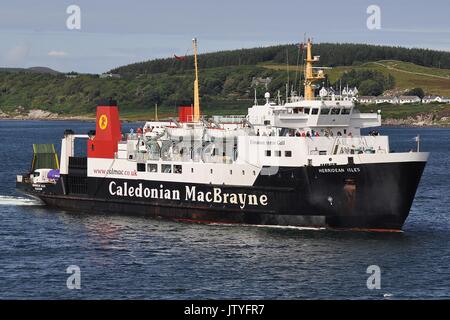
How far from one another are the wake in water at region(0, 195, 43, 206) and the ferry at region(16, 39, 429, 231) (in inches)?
150

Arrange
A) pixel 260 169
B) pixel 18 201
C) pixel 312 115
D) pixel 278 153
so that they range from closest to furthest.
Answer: pixel 278 153 < pixel 260 169 < pixel 312 115 < pixel 18 201

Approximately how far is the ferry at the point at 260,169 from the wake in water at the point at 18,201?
12.5ft

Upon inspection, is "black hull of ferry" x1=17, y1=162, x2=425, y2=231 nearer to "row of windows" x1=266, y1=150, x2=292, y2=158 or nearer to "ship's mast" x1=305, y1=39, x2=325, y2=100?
"row of windows" x1=266, y1=150, x2=292, y2=158

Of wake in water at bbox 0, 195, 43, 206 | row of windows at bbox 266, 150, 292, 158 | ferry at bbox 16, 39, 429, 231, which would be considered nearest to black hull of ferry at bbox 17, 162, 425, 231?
ferry at bbox 16, 39, 429, 231

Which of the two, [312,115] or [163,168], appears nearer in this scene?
[312,115]

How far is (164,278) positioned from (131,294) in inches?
109

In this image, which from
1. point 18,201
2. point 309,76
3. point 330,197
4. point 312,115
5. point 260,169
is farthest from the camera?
point 18,201

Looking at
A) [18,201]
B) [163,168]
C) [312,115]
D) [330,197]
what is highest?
[312,115]

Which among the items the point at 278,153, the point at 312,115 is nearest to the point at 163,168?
the point at 278,153

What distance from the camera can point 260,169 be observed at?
48.3 metres

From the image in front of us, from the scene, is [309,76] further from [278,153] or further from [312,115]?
[278,153]

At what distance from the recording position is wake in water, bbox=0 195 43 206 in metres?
60.7

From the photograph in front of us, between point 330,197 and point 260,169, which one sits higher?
point 260,169

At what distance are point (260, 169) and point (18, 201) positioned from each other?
811 inches
